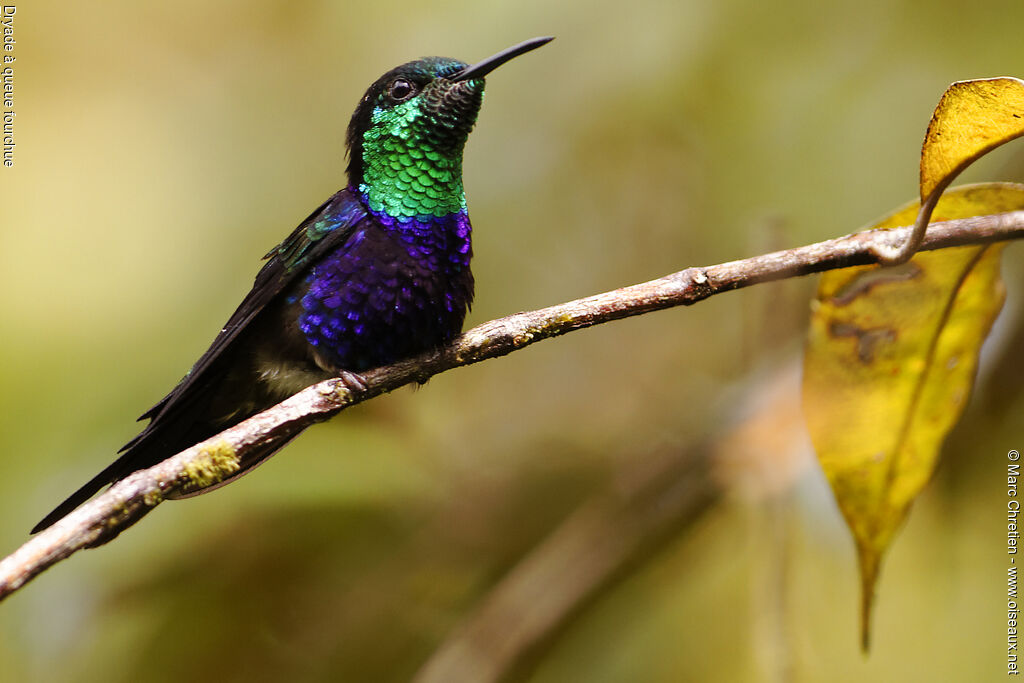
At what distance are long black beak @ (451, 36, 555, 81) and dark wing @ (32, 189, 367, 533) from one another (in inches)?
12.9

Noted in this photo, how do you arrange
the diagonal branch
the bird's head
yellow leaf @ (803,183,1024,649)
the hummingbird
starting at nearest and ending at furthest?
the diagonal branch < yellow leaf @ (803,183,1024,649) < the hummingbird < the bird's head

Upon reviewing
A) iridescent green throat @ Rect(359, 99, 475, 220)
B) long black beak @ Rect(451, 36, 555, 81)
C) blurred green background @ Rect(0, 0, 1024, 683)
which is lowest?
blurred green background @ Rect(0, 0, 1024, 683)

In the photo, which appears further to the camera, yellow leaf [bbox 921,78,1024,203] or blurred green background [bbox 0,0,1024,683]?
blurred green background [bbox 0,0,1024,683]

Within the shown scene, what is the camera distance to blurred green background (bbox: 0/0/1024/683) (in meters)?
1.83

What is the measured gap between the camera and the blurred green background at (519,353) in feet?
6.02

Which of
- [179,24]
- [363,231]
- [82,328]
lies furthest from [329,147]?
[363,231]

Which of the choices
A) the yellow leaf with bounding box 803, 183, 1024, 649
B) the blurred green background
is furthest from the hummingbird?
the yellow leaf with bounding box 803, 183, 1024, 649

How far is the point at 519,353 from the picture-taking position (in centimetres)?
259

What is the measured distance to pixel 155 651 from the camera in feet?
5.72

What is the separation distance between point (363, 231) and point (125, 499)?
795 millimetres

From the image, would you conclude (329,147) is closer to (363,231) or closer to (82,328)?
(82,328)

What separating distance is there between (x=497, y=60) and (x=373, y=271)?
17.5 inches

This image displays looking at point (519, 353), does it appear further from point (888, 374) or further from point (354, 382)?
point (888, 374)

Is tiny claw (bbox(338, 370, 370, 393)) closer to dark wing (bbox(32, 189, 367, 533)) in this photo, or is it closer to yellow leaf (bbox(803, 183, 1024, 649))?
dark wing (bbox(32, 189, 367, 533))
